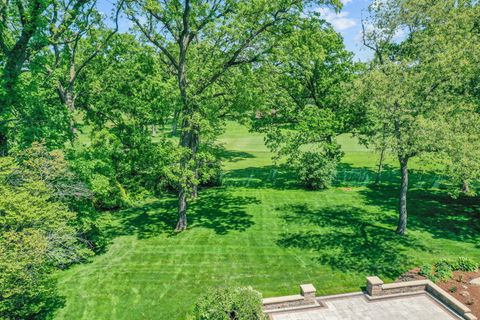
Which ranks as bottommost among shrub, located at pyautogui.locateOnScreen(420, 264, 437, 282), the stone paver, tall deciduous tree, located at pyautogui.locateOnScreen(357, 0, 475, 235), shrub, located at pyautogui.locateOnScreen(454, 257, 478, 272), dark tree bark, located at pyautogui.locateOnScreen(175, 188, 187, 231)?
the stone paver

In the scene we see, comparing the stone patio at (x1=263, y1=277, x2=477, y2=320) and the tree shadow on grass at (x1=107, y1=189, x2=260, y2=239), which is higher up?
the tree shadow on grass at (x1=107, y1=189, x2=260, y2=239)

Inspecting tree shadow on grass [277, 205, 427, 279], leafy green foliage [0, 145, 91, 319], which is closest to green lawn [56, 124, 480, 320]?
tree shadow on grass [277, 205, 427, 279]

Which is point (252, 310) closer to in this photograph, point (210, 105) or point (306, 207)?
point (210, 105)

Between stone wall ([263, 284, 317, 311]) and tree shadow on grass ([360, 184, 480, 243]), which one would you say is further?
tree shadow on grass ([360, 184, 480, 243])

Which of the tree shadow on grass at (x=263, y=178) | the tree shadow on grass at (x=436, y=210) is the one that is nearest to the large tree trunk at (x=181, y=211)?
the tree shadow on grass at (x=263, y=178)

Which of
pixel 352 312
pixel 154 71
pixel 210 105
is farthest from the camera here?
pixel 154 71

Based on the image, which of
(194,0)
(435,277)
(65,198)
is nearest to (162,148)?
(65,198)

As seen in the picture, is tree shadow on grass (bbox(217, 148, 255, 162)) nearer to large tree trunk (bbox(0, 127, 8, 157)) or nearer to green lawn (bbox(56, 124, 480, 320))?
green lawn (bbox(56, 124, 480, 320))
